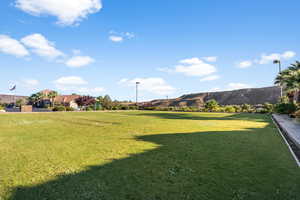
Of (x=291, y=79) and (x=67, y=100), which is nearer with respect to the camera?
(x=291, y=79)

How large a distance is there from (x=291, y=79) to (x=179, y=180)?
20.3 meters

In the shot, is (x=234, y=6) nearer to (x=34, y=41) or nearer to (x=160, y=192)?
(x=160, y=192)

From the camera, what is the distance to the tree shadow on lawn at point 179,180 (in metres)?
2.50

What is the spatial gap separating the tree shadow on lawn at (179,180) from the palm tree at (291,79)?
16428 millimetres

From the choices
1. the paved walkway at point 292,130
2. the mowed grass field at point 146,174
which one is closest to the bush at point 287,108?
the paved walkway at point 292,130

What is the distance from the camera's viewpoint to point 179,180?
9.86 ft

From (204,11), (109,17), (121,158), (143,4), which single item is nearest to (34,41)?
(109,17)

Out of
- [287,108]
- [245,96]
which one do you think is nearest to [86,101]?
[287,108]

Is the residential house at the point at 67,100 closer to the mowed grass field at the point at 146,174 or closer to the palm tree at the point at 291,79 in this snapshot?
the palm tree at the point at 291,79

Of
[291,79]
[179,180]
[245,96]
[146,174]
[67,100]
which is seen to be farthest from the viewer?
[245,96]

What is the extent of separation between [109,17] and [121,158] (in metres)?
17.2

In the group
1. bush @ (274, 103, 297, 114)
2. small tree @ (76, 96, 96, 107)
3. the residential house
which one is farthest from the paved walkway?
the residential house

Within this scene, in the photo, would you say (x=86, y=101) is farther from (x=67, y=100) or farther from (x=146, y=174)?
(x=146, y=174)

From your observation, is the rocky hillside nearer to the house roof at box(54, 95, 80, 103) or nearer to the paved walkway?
the house roof at box(54, 95, 80, 103)
